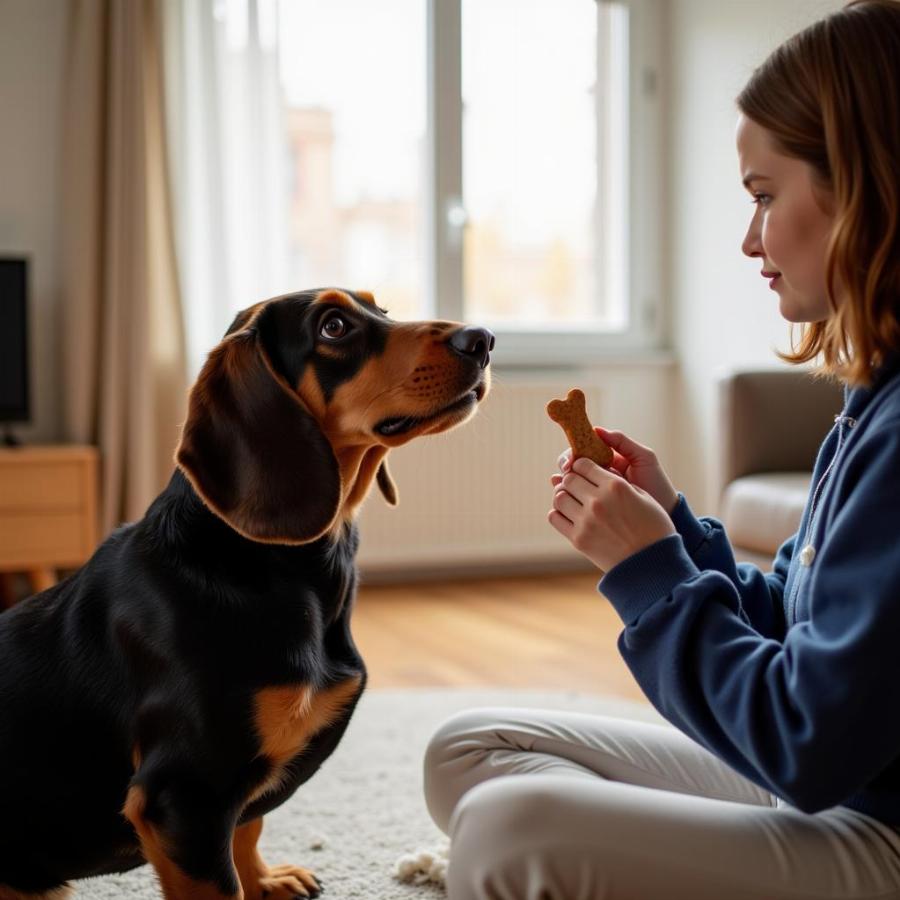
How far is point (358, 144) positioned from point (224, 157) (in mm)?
612

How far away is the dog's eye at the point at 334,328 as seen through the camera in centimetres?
134

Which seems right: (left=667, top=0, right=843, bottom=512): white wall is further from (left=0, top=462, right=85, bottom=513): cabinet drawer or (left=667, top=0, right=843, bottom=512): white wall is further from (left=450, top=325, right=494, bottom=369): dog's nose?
(left=450, top=325, right=494, bottom=369): dog's nose

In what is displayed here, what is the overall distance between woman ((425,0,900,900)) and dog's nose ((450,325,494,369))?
1.09ft

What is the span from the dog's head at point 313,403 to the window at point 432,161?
2641 millimetres

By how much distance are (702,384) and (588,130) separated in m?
1.15

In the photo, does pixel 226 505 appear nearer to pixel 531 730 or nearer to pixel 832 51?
pixel 531 730

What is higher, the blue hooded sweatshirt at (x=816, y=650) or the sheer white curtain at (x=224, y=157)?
the sheer white curtain at (x=224, y=157)

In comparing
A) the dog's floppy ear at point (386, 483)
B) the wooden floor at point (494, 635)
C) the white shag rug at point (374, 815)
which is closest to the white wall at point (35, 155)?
the wooden floor at point (494, 635)

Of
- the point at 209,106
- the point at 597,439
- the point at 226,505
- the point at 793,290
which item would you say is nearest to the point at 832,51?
the point at 793,290

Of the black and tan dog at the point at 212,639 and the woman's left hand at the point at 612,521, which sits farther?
the black and tan dog at the point at 212,639

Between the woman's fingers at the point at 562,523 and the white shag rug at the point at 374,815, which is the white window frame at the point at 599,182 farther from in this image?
the woman's fingers at the point at 562,523

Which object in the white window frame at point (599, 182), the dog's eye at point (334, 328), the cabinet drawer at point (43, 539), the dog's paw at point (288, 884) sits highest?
the white window frame at point (599, 182)

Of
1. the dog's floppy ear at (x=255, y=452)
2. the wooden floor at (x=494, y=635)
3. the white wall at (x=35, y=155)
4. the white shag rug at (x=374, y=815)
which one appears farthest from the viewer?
the white wall at (x=35, y=155)

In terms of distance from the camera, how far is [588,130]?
4.64 m
